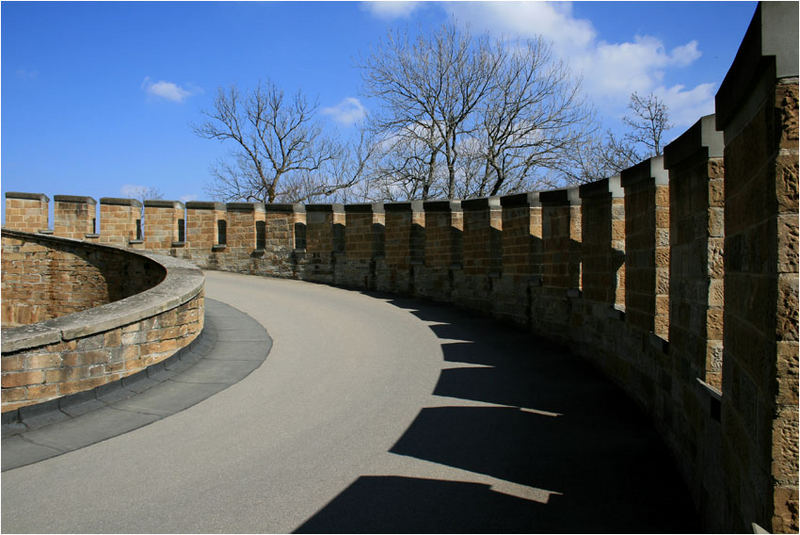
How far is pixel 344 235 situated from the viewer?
17328 mm

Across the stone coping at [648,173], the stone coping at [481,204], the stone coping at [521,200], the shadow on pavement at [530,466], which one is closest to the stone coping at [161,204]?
the stone coping at [481,204]

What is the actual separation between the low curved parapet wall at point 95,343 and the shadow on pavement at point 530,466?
11.9 ft

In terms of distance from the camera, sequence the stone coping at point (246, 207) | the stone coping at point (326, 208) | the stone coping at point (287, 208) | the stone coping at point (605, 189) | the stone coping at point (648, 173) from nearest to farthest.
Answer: the stone coping at point (648, 173), the stone coping at point (605, 189), the stone coping at point (326, 208), the stone coping at point (287, 208), the stone coping at point (246, 207)

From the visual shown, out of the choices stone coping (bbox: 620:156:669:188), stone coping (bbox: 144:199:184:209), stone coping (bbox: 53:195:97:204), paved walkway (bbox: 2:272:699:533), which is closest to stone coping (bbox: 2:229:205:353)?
paved walkway (bbox: 2:272:699:533)

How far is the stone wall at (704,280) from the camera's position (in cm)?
209

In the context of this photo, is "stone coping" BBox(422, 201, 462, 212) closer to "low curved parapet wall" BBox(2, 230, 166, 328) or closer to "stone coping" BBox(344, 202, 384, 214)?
"stone coping" BBox(344, 202, 384, 214)

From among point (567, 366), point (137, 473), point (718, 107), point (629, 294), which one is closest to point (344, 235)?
point (567, 366)

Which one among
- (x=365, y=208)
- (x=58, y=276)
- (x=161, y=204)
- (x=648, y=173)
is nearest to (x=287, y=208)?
(x=365, y=208)

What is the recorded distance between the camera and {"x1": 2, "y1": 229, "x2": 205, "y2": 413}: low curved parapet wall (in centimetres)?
584

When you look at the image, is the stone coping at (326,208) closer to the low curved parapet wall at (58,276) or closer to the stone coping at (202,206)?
the stone coping at (202,206)

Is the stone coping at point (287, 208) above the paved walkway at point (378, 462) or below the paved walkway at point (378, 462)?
above

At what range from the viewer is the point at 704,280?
3.91m

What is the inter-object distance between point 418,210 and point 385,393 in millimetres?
9262

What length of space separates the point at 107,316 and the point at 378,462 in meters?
3.89
